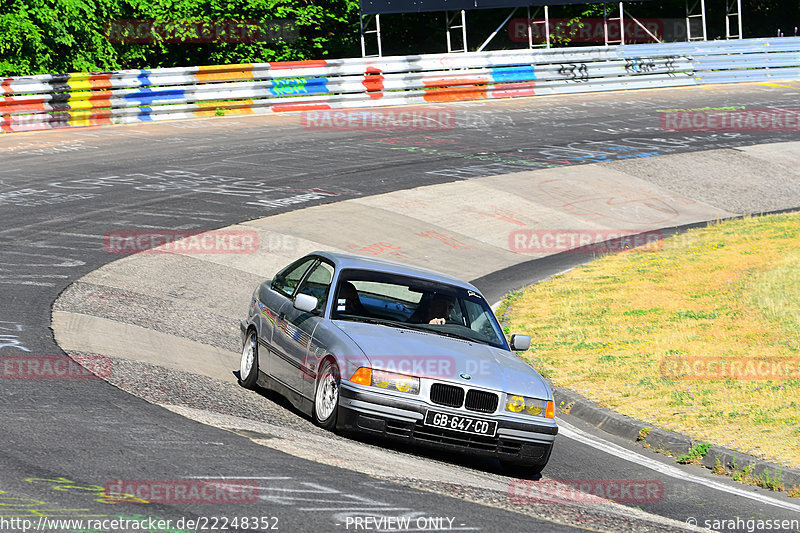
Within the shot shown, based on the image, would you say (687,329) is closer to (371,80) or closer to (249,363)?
(249,363)

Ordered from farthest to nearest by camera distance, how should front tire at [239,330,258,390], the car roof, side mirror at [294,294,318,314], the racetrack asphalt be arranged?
1. front tire at [239,330,258,390]
2. the car roof
3. side mirror at [294,294,318,314]
4. the racetrack asphalt

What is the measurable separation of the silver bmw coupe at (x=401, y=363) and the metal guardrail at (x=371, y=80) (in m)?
18.6

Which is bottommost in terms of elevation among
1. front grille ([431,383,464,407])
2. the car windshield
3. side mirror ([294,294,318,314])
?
front grille ([431,383,464,407])

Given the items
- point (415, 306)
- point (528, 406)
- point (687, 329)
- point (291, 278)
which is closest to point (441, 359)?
point (528, 406)

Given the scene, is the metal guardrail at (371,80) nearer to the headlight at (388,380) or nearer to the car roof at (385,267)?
the car roof at (385,267)

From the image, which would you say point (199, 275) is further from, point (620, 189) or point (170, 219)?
point (620, 189)

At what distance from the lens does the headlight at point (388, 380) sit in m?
8.15

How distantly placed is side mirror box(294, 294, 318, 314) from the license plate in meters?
1.55

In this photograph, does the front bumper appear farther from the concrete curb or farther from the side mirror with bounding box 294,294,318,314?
the concrete curb

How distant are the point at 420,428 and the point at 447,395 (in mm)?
334

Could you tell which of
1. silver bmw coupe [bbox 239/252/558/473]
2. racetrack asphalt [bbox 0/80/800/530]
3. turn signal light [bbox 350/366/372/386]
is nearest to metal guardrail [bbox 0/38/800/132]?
racetrack asphalt [bbox 0/80/800/530]

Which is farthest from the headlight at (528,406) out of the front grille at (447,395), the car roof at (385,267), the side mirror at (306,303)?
the side mirror at (306,303)

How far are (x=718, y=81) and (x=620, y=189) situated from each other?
15093 mm

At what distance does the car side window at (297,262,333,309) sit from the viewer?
9.50 metres
